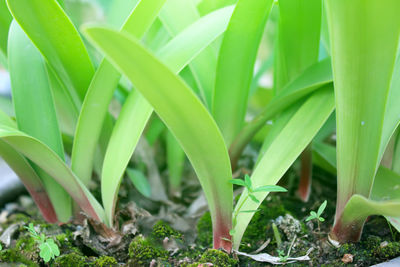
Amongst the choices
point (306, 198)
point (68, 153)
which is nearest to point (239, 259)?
point (306, 198)

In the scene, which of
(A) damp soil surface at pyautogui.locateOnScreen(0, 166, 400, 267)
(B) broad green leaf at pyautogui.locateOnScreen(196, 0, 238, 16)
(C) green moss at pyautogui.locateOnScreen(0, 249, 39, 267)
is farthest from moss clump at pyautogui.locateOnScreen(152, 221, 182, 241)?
(B) broad green leaf at pyautogui.locateOnScreen(196, 0, 238, 16)

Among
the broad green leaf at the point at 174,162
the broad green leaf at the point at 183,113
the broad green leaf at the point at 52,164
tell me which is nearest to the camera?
the broad green leaf at the point at 183,113

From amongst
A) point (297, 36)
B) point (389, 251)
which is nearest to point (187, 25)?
point (297, 36)

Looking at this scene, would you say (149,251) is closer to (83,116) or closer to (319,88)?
(83,116)

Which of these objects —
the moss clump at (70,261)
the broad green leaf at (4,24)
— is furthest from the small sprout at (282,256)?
the broad green leaf at (4,24)

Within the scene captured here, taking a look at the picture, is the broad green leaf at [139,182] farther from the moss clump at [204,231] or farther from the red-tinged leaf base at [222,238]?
the red-tinged leaf base at [222,238]

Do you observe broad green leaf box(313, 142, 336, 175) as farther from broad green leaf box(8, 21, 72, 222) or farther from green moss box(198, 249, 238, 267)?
broad green leaf box(8, 21, 72, 222)
